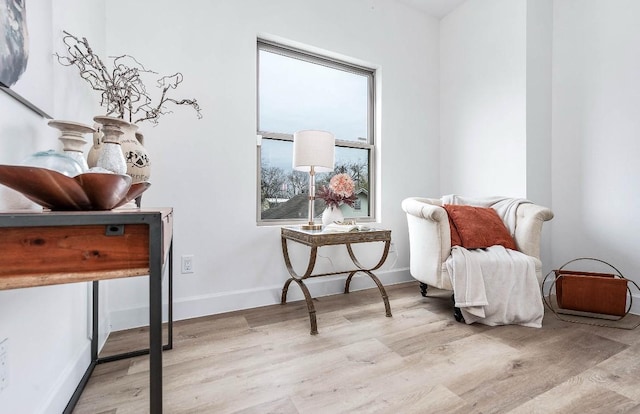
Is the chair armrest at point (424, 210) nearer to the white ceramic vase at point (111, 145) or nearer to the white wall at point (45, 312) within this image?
the white ceramic vase at point (111, 145)

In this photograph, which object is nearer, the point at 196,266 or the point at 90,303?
the point at 90,303

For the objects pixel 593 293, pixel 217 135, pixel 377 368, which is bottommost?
pixel 377 368

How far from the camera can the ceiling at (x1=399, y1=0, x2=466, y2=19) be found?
2.96 metres

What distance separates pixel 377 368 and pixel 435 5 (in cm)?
340

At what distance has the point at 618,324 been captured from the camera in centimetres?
192

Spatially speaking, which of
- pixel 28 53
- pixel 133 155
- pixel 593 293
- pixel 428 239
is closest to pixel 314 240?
pixel 428 239

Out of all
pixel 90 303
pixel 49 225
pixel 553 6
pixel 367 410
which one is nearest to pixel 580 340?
pixel 367 410

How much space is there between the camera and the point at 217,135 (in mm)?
2119

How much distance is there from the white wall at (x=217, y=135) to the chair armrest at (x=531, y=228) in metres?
1.36

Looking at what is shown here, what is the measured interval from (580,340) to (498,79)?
2206 millimetres

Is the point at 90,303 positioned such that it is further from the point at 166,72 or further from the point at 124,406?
the point at 166,72

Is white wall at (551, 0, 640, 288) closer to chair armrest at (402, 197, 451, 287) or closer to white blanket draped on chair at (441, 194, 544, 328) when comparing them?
white blanket draped on chair at (441, 194, 544, 328)

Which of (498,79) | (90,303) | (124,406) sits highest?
(498,79)

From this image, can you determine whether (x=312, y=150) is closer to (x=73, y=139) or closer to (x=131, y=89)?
(x=131, y=89)
